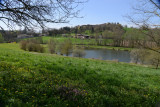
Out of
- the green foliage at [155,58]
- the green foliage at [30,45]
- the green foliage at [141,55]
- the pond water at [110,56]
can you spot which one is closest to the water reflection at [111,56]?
the pond water at [110,56]

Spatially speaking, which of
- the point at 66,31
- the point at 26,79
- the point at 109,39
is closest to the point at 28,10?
the point at 66,31

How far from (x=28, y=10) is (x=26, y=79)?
3.05 meters

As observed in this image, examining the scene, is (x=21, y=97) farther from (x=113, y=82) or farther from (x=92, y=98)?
(x=113, y=82)

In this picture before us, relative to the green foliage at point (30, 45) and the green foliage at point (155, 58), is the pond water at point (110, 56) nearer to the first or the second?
the green foliage at point (155, 58)

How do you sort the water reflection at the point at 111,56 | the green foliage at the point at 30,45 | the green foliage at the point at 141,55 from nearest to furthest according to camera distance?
the green foliage at the point at 141,55, the green foliage at the point at 30,45, the water reflection at the point at 111,56

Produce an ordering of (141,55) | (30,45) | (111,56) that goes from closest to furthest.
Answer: (141,55)
(30,45)
(111,56)

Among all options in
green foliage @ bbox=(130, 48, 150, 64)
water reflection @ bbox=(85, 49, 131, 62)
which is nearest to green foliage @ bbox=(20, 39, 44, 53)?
water reflection @ bbox=(85, 49, 131, 62)

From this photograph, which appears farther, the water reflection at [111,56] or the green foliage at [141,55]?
the water reflection at [111,56]

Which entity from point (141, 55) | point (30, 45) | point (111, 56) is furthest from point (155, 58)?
point (30, 45)

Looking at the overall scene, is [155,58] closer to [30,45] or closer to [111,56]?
[111,56]

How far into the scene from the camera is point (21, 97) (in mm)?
3465

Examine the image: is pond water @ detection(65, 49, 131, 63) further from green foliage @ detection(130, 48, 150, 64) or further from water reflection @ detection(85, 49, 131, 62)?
green foliage @ detection(130, 48, 150, 64)

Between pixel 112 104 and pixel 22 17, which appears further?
pixel 22 17

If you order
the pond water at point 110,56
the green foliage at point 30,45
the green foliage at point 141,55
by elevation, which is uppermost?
the green foliage at point 30,45
